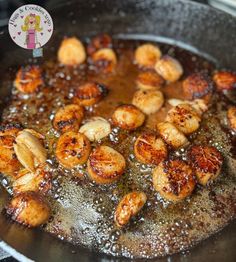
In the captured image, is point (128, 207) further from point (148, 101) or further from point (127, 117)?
point (148, 101)

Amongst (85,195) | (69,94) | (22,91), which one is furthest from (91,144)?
(22,91)

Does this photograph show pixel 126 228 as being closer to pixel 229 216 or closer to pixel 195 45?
pixel 229 216

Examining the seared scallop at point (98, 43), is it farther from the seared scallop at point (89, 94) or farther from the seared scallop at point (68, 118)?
the seared scallop at point (68, 118)

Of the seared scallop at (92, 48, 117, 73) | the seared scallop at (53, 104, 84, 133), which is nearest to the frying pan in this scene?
the seared scallop at (92, 48, 117, 73)

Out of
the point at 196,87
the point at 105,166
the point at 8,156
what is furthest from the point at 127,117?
the point at 8,156

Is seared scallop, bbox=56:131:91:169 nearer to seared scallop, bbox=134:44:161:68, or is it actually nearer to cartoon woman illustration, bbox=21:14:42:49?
cartoon woman illustration, bbox=21:14:42:49

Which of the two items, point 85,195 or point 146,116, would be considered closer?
point 85,195
